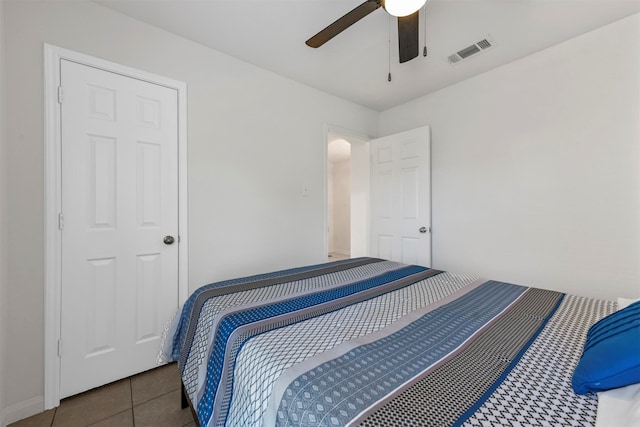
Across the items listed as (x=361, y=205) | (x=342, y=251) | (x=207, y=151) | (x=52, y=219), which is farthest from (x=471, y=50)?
(x=342, y=251)

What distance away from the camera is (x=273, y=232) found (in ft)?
8.59

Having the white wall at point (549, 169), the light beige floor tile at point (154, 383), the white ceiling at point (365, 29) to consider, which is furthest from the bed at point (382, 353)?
the white ceiling at point (365, 29)

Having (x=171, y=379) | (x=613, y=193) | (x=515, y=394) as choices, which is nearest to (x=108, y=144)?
(x=171, y=379)

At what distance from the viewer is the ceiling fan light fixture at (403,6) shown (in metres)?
1.27

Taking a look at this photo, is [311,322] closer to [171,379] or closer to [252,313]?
[252,313]

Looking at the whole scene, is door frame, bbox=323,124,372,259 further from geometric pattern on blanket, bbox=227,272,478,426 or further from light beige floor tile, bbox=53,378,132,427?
light beige floor tile, bbox=53,378,132,427

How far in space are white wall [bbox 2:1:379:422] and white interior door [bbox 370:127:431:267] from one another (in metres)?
0.53

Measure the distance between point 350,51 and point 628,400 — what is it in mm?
2496

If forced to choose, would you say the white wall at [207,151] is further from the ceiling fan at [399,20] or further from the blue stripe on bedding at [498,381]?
the blue stripe on bedding at [498,381]

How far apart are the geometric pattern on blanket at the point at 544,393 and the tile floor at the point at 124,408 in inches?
62.7

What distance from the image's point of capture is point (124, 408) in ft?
5.16

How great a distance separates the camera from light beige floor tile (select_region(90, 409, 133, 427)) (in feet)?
4.75

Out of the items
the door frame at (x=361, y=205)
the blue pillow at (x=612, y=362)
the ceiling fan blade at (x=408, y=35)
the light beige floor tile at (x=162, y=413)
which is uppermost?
the ceiling fan blade at (x=408, y=35)

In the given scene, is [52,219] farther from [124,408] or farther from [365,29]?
[365,29]
